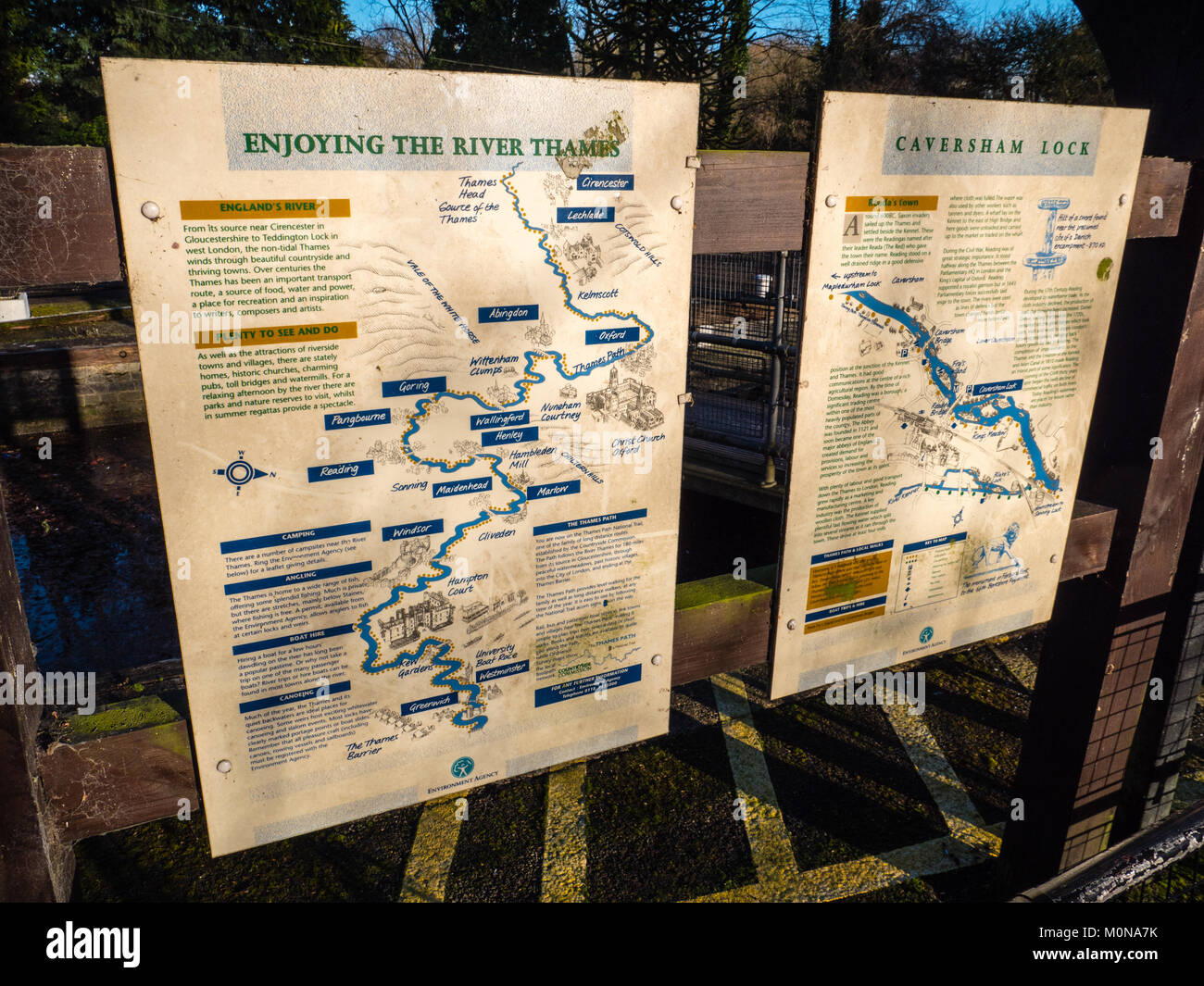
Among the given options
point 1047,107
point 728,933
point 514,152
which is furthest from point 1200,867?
point 514,152

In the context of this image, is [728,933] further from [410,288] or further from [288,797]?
[410,288]

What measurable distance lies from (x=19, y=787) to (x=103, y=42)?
3139 cm

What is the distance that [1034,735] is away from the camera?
10.7 ft

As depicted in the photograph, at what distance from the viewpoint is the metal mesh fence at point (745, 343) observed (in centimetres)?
711

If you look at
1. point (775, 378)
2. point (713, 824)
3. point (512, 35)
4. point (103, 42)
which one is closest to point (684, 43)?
point (512, 35)

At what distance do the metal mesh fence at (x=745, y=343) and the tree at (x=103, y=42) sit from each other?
768 inches

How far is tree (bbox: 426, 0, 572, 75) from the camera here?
25531mm

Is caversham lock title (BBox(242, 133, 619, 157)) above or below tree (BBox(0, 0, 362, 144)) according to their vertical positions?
below

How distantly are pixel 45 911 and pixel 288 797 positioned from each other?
1.85ft

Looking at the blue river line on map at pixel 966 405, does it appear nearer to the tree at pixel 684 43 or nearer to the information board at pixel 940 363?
the information board at pixel 940 363

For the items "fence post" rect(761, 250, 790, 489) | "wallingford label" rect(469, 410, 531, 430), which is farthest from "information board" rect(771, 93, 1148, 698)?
"fence post" rect(761, 250, 790, 489)

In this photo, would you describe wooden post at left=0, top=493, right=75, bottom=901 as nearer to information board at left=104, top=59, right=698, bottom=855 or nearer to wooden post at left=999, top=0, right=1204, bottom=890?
information board at left=104, top=59, right=698, bottom=855

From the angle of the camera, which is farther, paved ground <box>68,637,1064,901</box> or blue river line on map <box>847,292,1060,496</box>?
paved ground <box>68,637,1064,901</box>

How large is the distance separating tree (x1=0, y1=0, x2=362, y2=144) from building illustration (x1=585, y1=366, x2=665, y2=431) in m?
25.3
